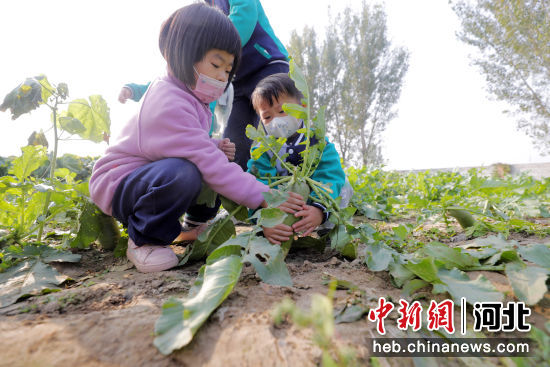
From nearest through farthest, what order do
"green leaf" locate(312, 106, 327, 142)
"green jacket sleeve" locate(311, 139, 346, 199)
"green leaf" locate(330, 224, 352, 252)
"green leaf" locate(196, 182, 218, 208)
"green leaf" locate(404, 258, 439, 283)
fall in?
"green leaf" locate(404, 258, 439, 283), "green leaf" locate(330, 224, 352, 252), "green leaf" locate(312, 106, 327, 142), "green leaf" locate(196, 182, 218, 208), "green jacket sleeve" locate(311, 139, 346, 199)

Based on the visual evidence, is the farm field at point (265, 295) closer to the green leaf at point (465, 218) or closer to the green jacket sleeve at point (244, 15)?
the green leaf at point (465, 218)

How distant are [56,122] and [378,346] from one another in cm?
224

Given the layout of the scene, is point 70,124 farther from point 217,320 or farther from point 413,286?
point 413,286

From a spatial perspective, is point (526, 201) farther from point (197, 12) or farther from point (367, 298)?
point (197, 12)

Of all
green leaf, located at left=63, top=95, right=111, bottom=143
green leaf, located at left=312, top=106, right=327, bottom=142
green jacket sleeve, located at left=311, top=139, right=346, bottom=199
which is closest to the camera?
green leaf, located at left=312, top=106, right=327, bottom=142

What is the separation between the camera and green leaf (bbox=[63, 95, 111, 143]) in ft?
6.70

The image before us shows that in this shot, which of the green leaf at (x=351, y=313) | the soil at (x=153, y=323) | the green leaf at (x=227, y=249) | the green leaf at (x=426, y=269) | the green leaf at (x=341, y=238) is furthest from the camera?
the green leaf at (x=341, y=238)

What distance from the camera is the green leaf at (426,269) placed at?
33.1 inches

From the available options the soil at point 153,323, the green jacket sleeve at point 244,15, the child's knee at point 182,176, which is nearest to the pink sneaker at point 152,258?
the soil at point 153,323

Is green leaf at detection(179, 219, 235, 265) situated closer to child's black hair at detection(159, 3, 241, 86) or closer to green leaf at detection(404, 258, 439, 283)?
child's black hair at detection(159, 3, 241, 86)

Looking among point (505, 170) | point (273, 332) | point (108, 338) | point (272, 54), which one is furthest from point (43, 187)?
point (505, 170)

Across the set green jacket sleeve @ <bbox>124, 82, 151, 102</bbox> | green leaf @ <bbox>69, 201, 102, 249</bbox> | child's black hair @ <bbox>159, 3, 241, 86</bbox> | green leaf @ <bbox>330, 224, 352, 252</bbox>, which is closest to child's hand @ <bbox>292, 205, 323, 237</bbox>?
green leaf @ <bbox>330, 224, 352, 252</bbox>

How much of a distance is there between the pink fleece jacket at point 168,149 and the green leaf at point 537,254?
95 cm

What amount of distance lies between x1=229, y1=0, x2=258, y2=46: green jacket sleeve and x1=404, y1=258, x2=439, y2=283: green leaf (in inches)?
76.6
